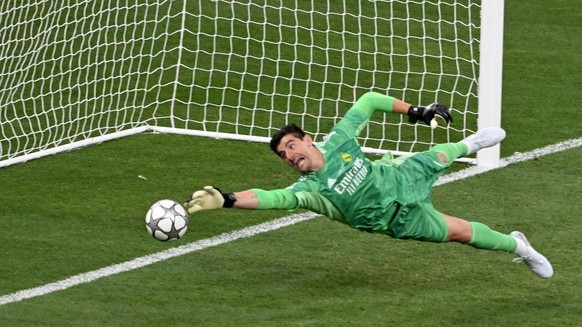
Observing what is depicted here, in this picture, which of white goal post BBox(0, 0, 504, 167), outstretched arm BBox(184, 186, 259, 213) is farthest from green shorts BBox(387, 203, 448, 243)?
white goal post BBox(0, 0, 504, 167)

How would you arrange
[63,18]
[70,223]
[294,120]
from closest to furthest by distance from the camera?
[70,223] → [294,120] → [63,18]

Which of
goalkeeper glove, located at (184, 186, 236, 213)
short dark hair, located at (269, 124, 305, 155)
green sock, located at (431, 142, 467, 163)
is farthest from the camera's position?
green sock, located at (431, 142, 467, 163)

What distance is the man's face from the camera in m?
7.65

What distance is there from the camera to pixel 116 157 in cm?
1088

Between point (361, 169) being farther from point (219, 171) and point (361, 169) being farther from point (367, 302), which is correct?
point (219, 171)

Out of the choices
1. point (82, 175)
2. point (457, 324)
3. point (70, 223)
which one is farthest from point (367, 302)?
point (82, 175)

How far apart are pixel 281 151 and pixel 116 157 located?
3.49 meters

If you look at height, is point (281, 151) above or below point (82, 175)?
above

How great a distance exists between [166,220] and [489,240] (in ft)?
6.34

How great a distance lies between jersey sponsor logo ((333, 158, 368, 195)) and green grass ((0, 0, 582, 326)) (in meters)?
0.73

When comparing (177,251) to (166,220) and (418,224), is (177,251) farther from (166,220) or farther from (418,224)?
(418,224)

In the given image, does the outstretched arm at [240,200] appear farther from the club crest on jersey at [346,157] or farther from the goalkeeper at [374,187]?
the club crest on jersey at [346,157]

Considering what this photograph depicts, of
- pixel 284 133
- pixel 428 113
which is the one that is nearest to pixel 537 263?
pixel 428 113

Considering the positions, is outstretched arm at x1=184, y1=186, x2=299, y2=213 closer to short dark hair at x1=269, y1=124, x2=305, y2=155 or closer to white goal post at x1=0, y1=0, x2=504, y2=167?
short dark hair at x1=269, y1=124, x2=305, y2=155
